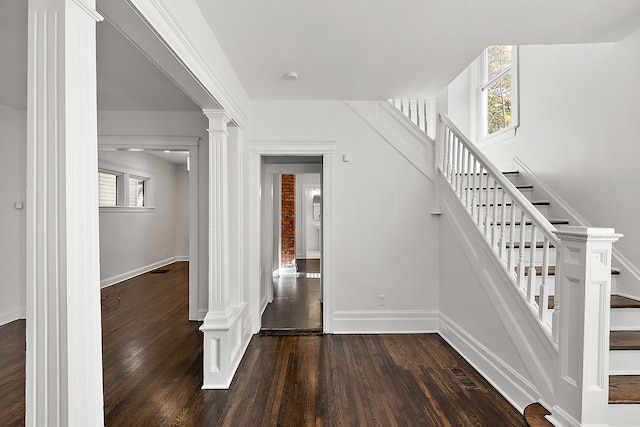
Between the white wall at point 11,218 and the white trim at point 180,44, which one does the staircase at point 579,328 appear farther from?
the white wall at point 11,218

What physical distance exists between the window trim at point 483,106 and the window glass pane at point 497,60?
0.09 meters

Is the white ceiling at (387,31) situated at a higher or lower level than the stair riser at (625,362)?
higher

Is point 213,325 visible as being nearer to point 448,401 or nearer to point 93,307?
point 93,307

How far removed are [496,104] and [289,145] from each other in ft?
10.3

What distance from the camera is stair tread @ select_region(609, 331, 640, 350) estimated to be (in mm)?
1932

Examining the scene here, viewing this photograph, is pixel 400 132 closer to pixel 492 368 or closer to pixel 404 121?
pixel 404 121

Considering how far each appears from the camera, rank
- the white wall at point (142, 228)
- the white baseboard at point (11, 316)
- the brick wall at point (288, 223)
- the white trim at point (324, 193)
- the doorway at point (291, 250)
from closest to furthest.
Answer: the white trim at point (324, 193), the white baseboard at point (11, 316), the doorway at point (291, 250), the white wall at point (142, 228), the brick wall at point (288, 223)

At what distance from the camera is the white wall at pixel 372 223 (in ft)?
11.6

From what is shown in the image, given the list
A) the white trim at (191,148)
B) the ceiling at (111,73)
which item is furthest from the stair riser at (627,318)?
the white trim at (191,148)

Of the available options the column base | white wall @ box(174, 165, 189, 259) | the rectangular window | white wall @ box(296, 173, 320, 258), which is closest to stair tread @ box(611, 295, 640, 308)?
the rectangular window

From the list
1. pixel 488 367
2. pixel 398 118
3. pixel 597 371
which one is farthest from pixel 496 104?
pixel 597 371

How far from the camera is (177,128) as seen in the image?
13.0 ft

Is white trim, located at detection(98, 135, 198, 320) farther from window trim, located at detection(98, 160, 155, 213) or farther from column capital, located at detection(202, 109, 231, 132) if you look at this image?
window trim, located at detection(98, 160, 155, 213)

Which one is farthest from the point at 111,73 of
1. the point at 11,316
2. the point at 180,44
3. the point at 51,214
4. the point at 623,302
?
the point at 623,302
